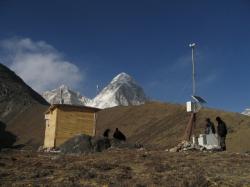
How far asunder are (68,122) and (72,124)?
0.36 metres

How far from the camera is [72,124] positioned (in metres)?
36.8

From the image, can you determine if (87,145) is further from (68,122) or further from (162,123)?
(162,123)

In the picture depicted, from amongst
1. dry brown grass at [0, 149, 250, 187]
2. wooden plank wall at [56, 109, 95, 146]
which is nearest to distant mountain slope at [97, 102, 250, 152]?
wooden plank wall at [56, 109, 95, 146]

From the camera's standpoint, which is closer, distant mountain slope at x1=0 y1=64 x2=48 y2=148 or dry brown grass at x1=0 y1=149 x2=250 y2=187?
dry brown grass at x1=0 y1=149 x2=250 y2=187

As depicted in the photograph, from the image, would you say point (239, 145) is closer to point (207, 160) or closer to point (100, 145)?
point (100, 145)

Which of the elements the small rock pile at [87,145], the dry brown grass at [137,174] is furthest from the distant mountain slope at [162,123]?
the dry brown grass at [137,174]

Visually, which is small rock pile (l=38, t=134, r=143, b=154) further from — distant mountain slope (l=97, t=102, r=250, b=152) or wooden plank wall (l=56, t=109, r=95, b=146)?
distant mountain slope (l=97, t=102, r=250, b=152)

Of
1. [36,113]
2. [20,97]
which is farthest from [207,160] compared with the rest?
[20,97]

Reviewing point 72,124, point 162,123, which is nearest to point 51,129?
point 72,124

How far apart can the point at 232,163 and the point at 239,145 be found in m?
24.6

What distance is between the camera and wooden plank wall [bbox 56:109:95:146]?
119ft

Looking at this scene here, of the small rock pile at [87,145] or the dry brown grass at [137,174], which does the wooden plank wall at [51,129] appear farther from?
the dry brown grass at [137,174]

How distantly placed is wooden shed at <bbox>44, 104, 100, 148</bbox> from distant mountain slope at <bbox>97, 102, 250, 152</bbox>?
8.92 meters

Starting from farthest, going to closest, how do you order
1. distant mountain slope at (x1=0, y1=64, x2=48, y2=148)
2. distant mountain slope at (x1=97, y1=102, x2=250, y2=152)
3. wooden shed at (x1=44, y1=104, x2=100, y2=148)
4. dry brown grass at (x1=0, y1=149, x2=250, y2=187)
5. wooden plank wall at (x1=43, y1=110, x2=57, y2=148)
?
distant mountain slope at (x1=0, y1=64, x2=48, y2=148), distant mountain slope at (x1=97, y1=102, x2=250, y2=152), wooden plank wall at (x1=43, y1=110, x2=57, y2=148), wooden shed at (x1=44, y1=104, x2=100, y2=148), dry brown grass at (x1=0, y1=149, x2=250, y2=187)
